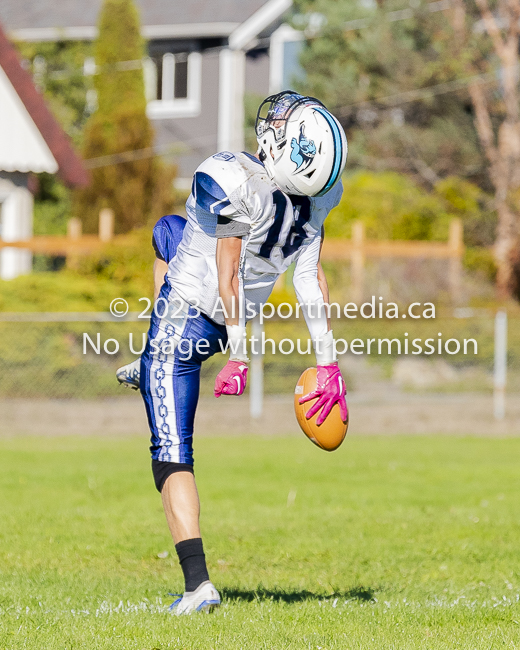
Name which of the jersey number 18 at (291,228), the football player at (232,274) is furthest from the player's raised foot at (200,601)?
the jersey number 18 at (291,228)

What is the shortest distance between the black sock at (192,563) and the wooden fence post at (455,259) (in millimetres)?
14254

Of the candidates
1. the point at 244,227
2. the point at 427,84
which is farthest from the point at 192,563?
the point at 427,84

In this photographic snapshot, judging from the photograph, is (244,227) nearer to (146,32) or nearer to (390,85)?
(146,32)

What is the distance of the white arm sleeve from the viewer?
461cm

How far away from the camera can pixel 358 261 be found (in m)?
17.4

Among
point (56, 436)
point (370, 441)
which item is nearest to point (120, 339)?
point (56, 436)

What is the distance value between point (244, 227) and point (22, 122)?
13.2 m

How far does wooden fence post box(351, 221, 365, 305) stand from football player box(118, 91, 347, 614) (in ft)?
41.7

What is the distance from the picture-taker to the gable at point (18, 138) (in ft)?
54.4

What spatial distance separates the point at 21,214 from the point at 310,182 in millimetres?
13655

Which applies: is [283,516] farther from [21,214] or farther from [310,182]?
[21,214]

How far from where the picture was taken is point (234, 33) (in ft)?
Result: 84.8

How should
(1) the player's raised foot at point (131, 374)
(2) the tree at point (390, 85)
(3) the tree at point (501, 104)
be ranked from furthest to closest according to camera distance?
1. (2) the tree at point (390, 85)
2. (3) the tree at point (501, 104)
3. (1) the player's raised foot at point (131, 374)

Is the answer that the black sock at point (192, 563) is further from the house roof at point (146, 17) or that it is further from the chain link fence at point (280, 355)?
the house roof at point (146, 17)
